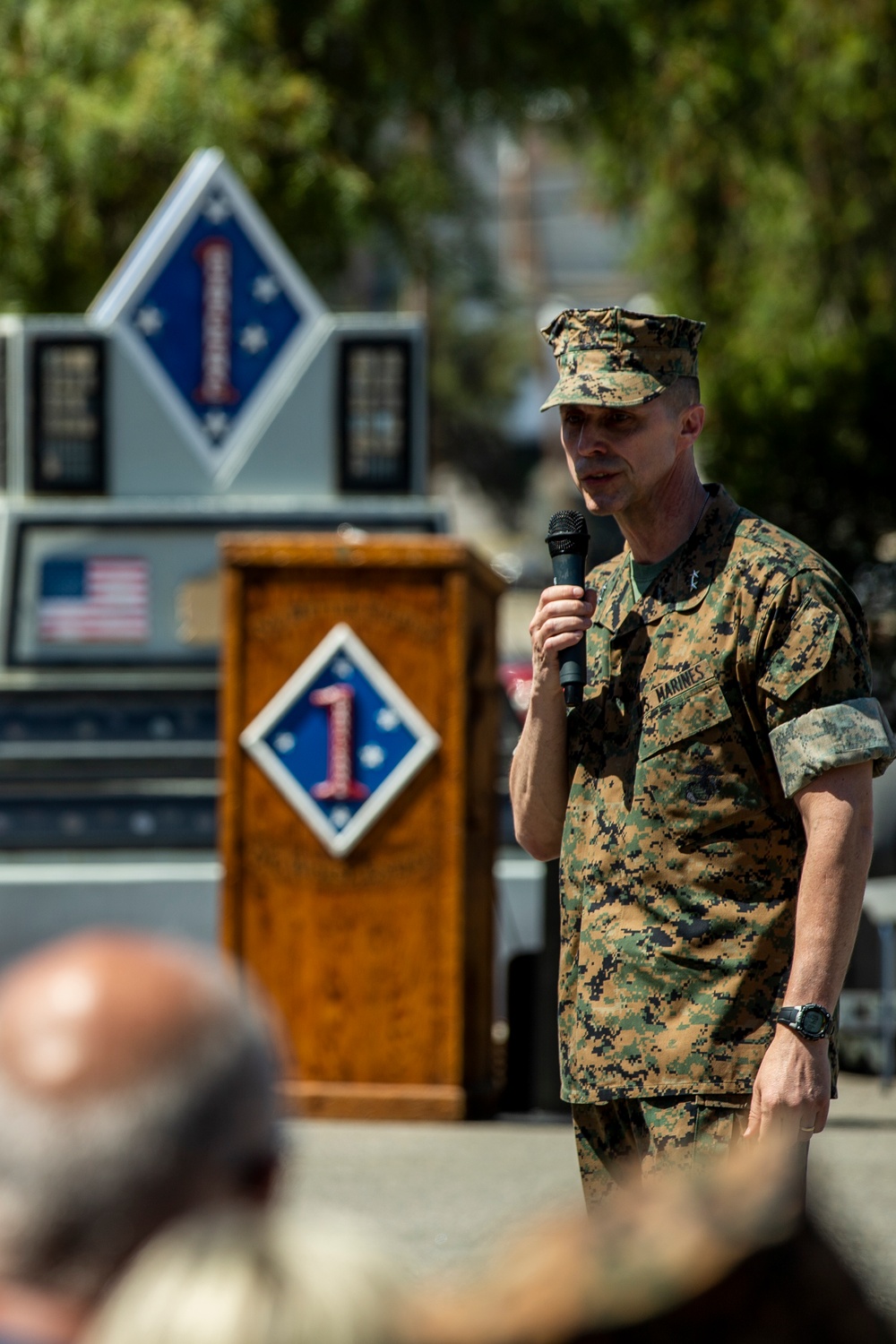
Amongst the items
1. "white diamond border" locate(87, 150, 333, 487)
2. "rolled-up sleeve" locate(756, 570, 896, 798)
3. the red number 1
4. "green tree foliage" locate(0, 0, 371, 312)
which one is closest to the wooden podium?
the red number 1

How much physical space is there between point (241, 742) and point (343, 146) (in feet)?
24.8

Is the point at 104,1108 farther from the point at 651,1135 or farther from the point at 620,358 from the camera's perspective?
the point at 620,358

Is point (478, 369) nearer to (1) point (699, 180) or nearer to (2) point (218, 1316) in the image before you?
(1) point (699, 180)

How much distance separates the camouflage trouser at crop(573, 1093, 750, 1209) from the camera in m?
2.97

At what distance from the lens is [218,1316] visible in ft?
3.67

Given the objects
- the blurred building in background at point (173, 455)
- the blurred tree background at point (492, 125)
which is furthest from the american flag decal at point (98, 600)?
the blurred tree background at point (492, 125)

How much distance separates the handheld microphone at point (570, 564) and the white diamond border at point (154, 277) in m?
6.20

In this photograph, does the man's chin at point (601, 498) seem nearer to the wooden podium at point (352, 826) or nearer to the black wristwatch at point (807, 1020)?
the black wristwatch at point (807, 1020)

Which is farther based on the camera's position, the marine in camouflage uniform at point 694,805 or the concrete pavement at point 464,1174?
the concrete pavement at point 464,1174

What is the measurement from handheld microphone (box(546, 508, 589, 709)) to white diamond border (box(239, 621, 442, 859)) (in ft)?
10.3

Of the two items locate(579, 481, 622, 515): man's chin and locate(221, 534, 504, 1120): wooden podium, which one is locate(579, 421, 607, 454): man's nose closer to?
locate(579, 481, 622, 515): man's chin

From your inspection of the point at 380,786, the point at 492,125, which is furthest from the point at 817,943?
the point at 492,125

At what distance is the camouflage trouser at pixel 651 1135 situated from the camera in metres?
2.97

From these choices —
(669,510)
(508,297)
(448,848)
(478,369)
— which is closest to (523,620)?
(508,297)
